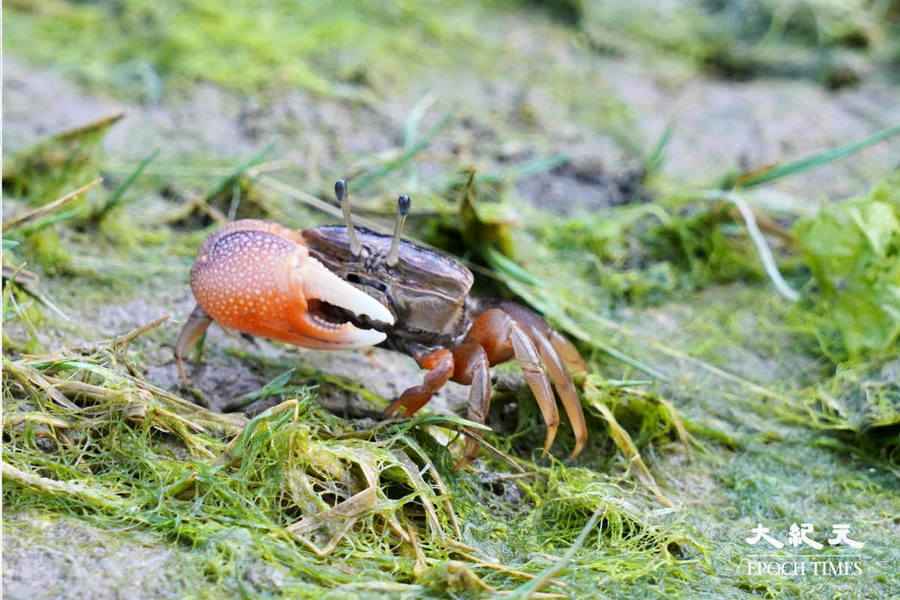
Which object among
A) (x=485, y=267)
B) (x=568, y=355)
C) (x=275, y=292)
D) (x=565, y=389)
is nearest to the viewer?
(x=275, y=292)

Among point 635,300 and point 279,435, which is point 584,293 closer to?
point 635,300

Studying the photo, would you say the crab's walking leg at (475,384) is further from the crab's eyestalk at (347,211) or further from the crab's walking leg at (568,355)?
the crab's eyestalk at (347,211)

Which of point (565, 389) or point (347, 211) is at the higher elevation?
point (347, 211)

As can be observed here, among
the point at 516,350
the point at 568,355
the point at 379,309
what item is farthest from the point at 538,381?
the point at 379,309

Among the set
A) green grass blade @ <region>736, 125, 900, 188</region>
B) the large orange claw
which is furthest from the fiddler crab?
green grass blade @ <region>736, 125, 900, 188</region>

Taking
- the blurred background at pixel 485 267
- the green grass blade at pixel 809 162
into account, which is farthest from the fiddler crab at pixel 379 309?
the green grass blade at pixel 809 162

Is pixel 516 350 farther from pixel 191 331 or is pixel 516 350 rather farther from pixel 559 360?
pixel 191 331

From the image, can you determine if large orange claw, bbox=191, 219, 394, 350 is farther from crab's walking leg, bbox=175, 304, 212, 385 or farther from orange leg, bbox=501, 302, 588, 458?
→ orange leg, bbox=501, 302, 588, 458
